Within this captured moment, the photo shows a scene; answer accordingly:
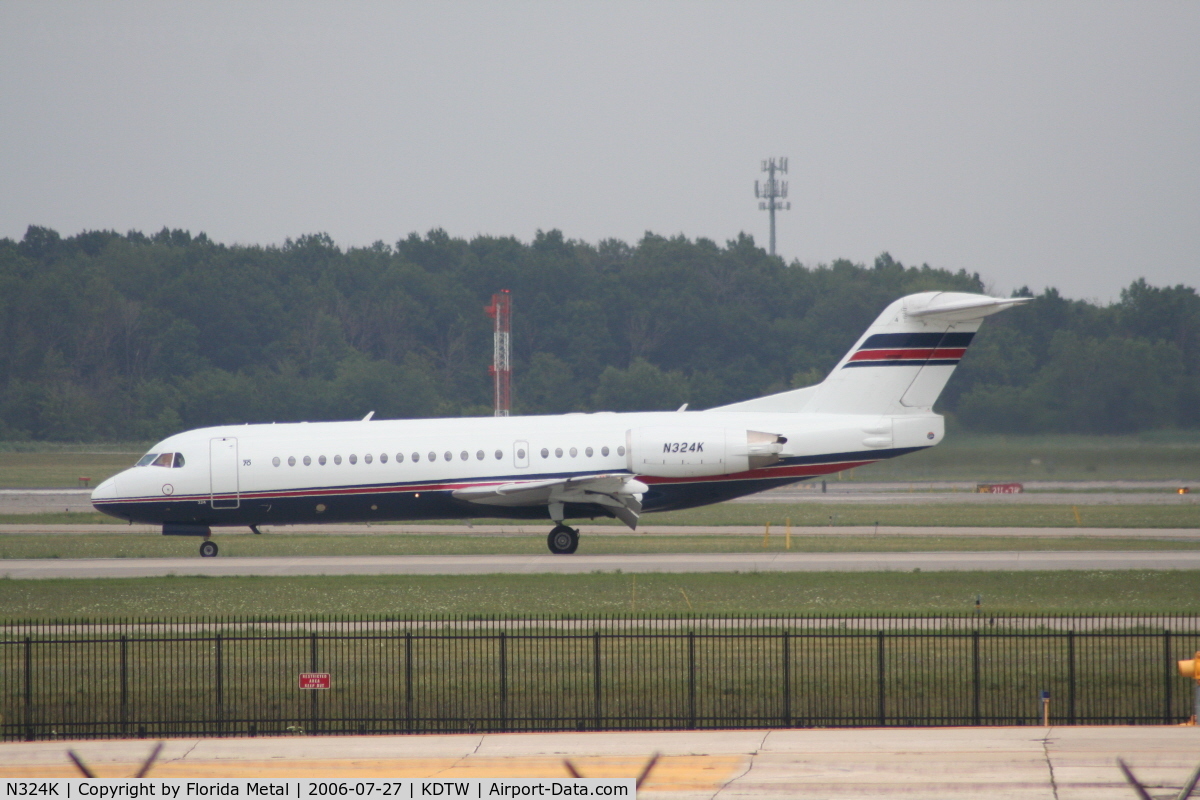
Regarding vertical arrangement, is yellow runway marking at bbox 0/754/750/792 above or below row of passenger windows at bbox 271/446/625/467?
below

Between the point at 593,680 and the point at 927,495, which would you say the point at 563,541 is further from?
the point at 927,495

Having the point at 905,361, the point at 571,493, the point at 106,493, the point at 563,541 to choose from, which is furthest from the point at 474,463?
the point at 905,361

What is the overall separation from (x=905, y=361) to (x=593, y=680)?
16764 mm

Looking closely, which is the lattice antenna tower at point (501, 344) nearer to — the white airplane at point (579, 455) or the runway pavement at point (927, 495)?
the runway pavement at point (927, 495)

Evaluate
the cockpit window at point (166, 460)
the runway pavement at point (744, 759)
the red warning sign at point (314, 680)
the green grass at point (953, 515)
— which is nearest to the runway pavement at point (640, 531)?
the green grass at point (953, 515)

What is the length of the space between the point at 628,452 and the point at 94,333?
261 feet

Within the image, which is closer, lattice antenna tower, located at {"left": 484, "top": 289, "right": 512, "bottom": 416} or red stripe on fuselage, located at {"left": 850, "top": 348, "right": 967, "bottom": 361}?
red stripe on fuselage, located at {"left": 850, "top": 348, "right": 967, "bottom": 361}

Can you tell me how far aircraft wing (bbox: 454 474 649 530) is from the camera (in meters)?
30.7

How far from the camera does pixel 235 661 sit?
1864 centimetres

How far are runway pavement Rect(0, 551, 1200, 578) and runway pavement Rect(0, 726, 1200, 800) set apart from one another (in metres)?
12.5

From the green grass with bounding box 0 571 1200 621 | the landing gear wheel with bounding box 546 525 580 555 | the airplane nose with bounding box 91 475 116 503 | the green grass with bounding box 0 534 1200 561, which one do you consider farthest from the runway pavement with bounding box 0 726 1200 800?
the airplane nose with bounding box 91 475 116 503

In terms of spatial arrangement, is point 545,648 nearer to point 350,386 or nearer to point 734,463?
point 734,463

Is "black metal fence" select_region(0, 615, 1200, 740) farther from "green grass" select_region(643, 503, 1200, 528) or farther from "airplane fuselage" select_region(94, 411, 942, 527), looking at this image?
"green grass" select_region(643, 503, 1200, 528)

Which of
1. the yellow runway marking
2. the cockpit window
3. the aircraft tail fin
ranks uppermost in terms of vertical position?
the aircraft tail fin
